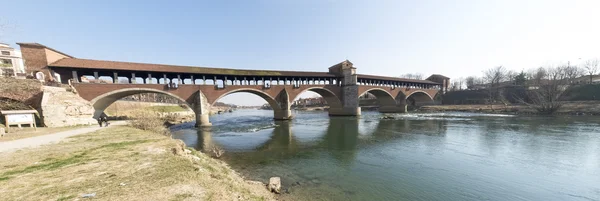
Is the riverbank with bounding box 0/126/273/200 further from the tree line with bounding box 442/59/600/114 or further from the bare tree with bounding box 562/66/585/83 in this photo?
the bare tree with bounding box 562/66/585/83

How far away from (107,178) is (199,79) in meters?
26.8

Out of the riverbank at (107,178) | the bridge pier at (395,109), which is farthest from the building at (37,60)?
the bridge pier at (395,109)

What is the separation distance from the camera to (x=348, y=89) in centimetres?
4216

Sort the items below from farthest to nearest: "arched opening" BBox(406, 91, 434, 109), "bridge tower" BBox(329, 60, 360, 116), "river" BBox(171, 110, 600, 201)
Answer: "arched opening" BBox(406, 91, 434, 109), "bridge tower" BBox(329, 60, 360, 116), "river" BBox(171, 110, 600, 201)

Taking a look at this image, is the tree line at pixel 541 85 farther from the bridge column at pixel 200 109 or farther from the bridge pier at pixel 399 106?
the bridge column at pixel 200 109

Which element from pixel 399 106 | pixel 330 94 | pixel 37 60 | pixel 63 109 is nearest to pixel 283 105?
pixel 330 94

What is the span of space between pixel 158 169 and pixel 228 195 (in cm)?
275

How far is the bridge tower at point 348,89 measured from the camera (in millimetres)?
41656

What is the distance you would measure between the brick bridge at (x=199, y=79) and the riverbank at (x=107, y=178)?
1910 centimetres

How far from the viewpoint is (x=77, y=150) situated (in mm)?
8234

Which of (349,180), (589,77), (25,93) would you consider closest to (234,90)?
(25,93)

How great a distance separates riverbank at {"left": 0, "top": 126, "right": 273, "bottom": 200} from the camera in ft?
14.2

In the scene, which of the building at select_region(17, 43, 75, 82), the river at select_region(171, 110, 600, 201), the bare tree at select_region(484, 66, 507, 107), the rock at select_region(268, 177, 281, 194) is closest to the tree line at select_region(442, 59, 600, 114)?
the bare tree at select_region(484, 66, 507, 107)

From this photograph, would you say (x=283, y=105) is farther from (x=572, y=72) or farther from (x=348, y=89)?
(x=572, y=72)
